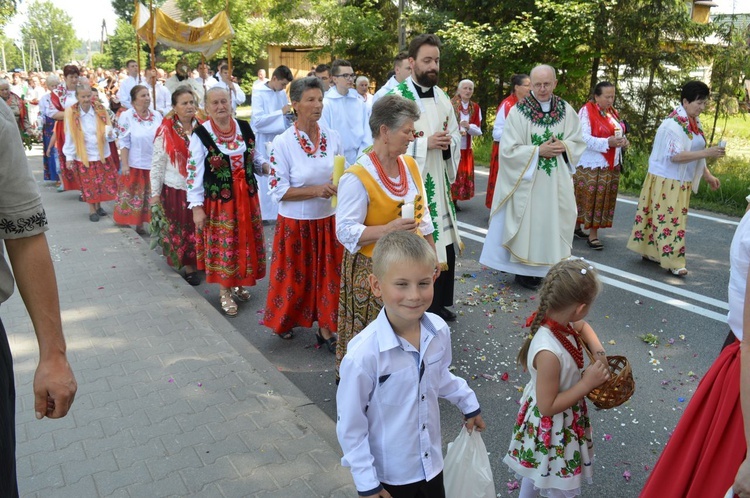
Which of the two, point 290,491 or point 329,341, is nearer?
point 290,491

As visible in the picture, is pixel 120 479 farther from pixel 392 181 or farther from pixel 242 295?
pixel 242 295

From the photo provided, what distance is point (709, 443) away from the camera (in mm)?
2322

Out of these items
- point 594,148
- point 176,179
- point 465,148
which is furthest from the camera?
point 465,148

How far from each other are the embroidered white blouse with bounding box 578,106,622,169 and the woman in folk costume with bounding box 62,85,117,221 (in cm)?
681

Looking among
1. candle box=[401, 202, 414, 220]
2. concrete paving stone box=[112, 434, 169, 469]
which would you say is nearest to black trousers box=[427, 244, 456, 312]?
candle box=[401, 202, 414, 220]

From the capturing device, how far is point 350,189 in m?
3.74

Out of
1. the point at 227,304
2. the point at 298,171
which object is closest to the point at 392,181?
the point at 298,171

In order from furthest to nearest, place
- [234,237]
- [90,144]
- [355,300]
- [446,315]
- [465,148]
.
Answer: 1. [465,148]
2. [90,144]
3. [234,237]
4. [446,315]
5. [355,300]

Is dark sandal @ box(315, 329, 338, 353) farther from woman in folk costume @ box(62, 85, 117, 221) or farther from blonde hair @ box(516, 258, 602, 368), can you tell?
woman in folk costume @ box(62, 85, 117, 221)

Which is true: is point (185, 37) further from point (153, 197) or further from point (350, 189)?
point (350, 189)

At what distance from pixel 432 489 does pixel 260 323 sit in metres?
3.67

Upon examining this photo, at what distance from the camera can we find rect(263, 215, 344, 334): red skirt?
5.20 m

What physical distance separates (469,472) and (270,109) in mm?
7941

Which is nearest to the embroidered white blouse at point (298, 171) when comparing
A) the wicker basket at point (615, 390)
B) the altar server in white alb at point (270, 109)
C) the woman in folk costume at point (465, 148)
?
the wicker basket at point (615, 390)
